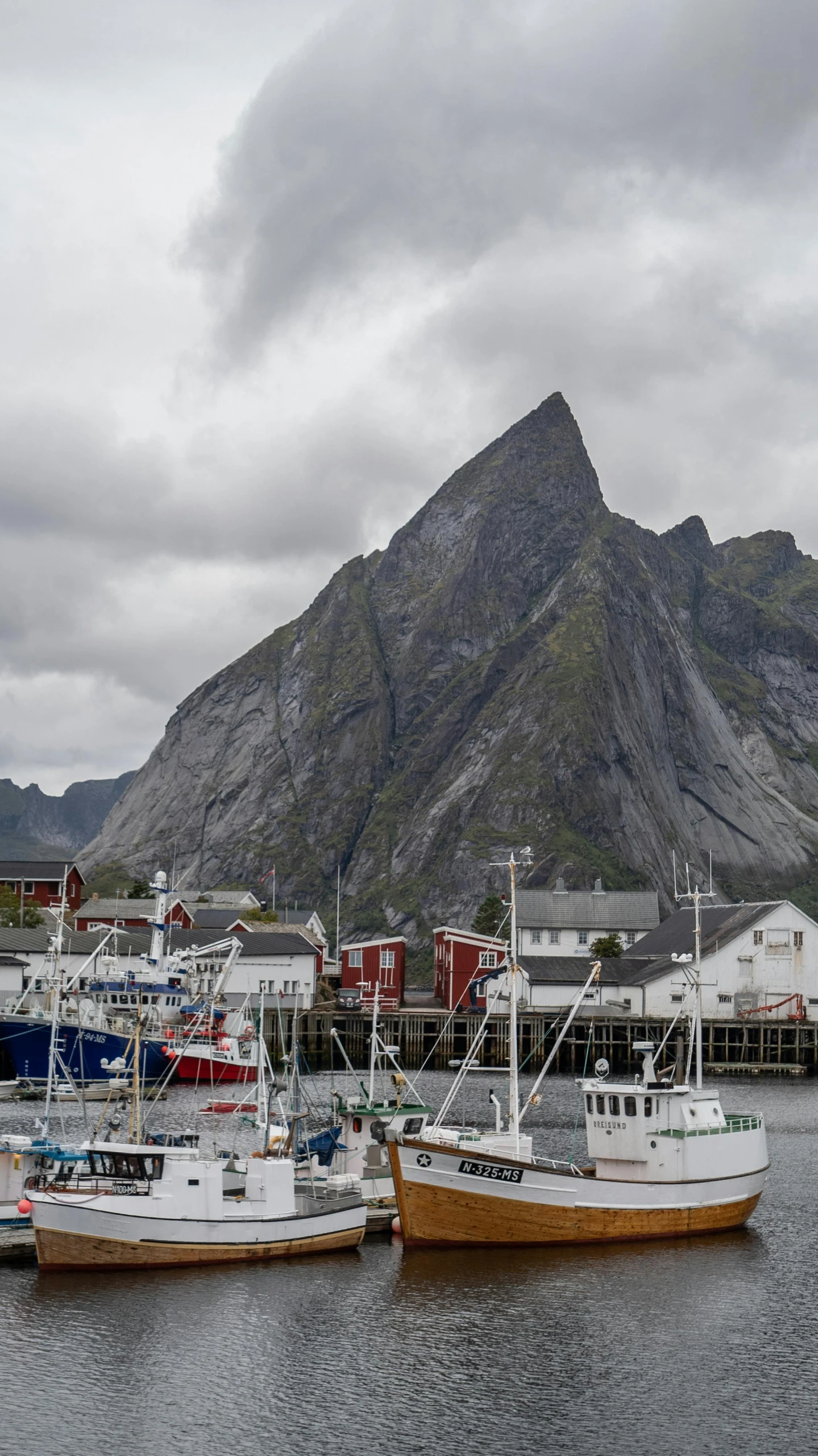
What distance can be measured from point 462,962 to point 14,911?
4189 centimetres

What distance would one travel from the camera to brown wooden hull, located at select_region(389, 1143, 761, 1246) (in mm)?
39281

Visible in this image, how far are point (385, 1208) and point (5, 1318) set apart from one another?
45.9ft

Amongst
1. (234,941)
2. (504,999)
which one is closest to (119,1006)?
(234,941)

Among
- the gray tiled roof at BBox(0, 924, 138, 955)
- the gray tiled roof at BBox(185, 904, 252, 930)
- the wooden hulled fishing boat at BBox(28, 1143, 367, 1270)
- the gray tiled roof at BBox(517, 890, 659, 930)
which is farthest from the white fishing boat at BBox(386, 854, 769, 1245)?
the gray tiled roof at BBox(185, 904, 252, 930)

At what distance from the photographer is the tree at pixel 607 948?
127125 millimetres

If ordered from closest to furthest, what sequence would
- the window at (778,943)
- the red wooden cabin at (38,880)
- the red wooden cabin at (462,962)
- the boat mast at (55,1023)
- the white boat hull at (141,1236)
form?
1. the white boat hull at (141,1236)
2. the boat mast at (55,1023)
3. the window at (778,943)
4. the red wooden cabin at (462,962)
5. the red wooden cabin at (38,880)

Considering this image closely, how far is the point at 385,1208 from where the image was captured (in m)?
42.6

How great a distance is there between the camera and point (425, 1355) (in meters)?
30.5

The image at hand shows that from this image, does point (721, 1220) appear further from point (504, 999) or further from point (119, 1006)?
point (504, 999)

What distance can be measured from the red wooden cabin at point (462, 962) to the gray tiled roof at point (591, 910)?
12116 mm

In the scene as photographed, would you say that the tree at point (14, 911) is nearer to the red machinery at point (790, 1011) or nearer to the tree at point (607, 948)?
the tree at point (607, 948)

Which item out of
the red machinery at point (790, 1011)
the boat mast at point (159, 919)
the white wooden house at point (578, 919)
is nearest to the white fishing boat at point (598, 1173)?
the boat mast at point (159, 919)

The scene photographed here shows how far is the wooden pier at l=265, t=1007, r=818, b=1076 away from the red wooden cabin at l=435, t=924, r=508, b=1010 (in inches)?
239

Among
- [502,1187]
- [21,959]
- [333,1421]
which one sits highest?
[21,959]
